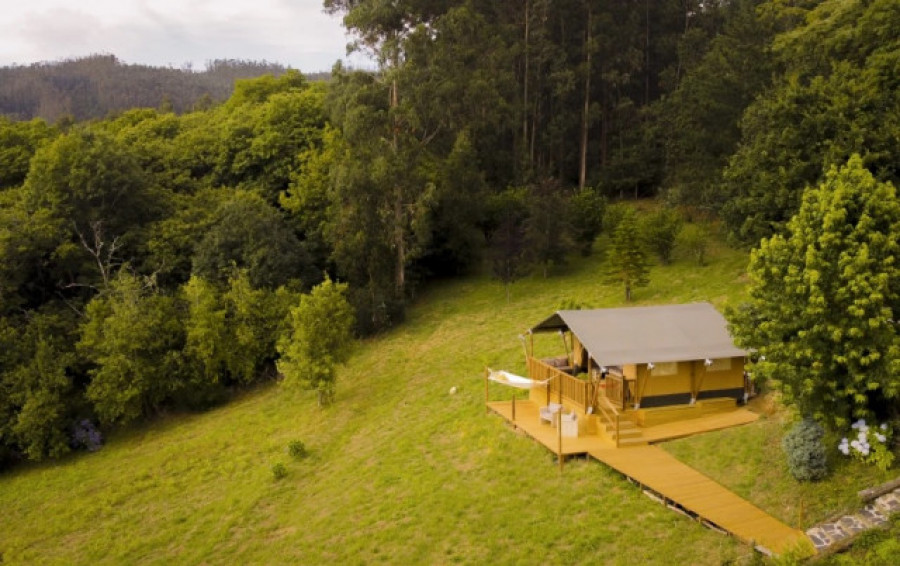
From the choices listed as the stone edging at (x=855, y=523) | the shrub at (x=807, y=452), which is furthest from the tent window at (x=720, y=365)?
the stone edging at (x=855, y=523)

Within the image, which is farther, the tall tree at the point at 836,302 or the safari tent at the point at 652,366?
the safari tent at the point at 652,366

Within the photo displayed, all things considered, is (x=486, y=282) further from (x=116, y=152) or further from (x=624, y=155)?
(x=116, y=152)

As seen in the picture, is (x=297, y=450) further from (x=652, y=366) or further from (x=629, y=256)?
(x=629, y=256)

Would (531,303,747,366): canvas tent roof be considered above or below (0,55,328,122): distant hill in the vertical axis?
below

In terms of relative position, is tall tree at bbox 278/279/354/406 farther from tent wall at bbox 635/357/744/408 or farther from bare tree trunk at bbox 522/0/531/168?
bare tree trunk at bbox 522/0/531/168

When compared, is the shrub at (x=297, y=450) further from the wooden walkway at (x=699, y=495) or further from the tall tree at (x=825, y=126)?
the tall tree at (x=825, y=126)

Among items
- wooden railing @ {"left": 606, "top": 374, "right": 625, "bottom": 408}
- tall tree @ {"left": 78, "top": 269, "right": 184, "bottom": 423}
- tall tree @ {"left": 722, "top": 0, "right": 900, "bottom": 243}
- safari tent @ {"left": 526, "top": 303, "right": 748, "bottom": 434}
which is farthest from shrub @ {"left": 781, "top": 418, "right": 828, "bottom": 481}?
tall tree @ {"left": 78, "top": 269, "right": 184, "bottom": 423}

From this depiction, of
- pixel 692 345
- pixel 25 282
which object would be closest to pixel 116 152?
pixel 25 282
